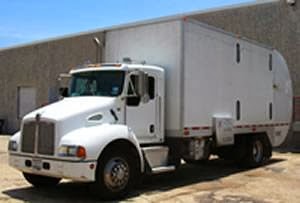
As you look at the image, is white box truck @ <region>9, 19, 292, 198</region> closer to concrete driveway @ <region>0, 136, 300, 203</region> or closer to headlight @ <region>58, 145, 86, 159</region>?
headlight @ <region>58, 145, 86, 159</region>

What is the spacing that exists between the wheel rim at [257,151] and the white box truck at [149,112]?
6 cm

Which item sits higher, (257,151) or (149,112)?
(149,112)

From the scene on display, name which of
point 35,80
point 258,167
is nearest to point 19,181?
point 258,167

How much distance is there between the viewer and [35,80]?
96.6 feet

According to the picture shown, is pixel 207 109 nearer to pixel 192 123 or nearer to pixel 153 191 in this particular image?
pixel 192 123

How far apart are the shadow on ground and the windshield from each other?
6.63ft

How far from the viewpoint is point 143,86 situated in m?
9.23

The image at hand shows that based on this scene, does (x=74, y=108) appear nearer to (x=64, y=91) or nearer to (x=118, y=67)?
(x=118, y=67)

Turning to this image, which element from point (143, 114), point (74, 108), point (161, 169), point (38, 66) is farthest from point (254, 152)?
point (38, 66)

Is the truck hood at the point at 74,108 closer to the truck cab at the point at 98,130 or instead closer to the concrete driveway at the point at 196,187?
the truck cab at the point at 98,130

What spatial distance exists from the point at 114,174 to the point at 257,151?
253 inches

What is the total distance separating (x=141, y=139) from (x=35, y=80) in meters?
21.3

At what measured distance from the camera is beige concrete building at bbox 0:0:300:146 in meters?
18.2

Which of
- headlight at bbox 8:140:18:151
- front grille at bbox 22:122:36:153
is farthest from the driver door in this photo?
headlight at bbox 8:140:18:151
